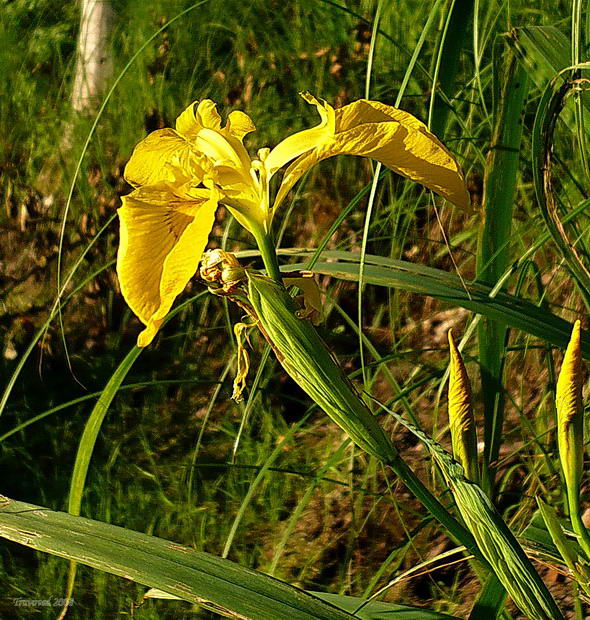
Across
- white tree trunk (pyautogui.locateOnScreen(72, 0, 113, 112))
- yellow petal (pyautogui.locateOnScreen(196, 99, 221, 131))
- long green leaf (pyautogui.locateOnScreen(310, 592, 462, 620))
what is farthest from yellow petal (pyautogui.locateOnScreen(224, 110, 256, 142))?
white tree trunk (pyautogui.locateOnScreen(72, 0, 113, 112))

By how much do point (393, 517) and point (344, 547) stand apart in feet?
0.34

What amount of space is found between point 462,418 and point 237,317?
141cm

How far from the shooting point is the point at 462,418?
22.8 inches

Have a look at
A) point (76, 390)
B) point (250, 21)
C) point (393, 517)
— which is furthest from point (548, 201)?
point (250, 21)

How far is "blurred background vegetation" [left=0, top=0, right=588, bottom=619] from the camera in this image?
148 centimetres

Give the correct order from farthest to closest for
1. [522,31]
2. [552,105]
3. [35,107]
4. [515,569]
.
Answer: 1. [35,107]
2. [522,31]
3. [552,105]
4. [515,569]

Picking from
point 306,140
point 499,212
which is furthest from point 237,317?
point 306,140

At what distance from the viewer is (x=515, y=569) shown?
54cm

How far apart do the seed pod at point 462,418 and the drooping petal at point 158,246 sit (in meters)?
0.19

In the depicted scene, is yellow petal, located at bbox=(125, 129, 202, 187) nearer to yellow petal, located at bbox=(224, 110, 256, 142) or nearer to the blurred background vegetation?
yellow petal, located at bbox=(224, 110, 256, 142)

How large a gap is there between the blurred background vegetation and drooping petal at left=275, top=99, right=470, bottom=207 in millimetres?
587

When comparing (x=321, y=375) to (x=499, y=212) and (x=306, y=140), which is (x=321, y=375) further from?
(x=499, y=212)

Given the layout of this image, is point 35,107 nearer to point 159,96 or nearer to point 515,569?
point 159,96

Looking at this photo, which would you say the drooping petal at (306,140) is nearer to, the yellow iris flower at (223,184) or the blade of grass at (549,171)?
the yellow iris flower at (223,184)
